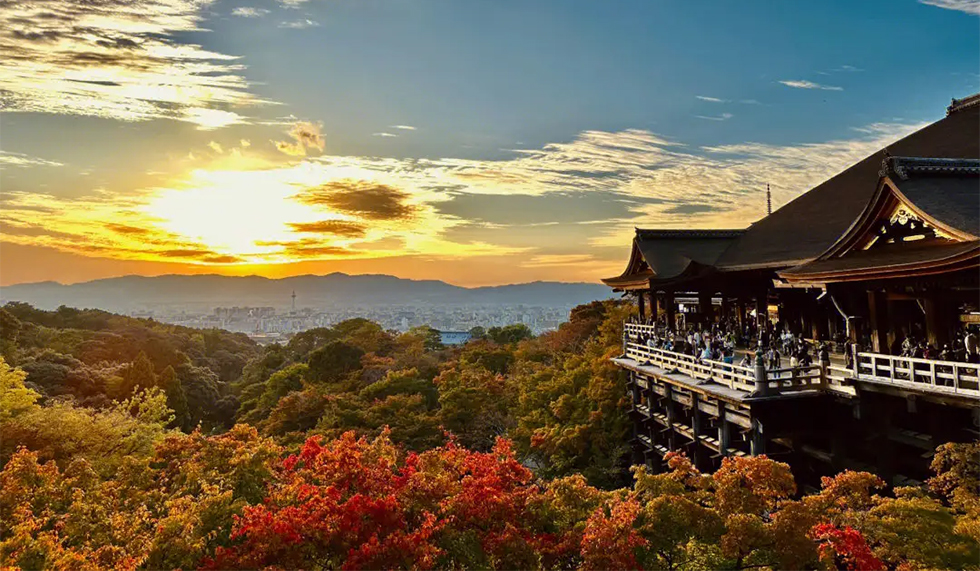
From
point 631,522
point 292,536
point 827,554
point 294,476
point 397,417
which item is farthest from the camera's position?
point 397,417

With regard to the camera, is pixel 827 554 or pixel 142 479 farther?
pixel 142 479

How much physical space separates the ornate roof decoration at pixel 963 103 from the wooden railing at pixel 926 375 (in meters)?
13.7

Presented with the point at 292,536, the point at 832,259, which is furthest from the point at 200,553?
the point at 832,259

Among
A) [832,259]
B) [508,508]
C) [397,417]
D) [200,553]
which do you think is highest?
[832,259]

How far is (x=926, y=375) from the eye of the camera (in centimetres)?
1051

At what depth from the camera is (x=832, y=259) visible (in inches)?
525

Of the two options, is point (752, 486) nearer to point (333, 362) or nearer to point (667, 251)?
point (667, 251)

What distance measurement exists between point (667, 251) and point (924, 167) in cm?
1112

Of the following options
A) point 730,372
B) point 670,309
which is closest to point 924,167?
point 730,372

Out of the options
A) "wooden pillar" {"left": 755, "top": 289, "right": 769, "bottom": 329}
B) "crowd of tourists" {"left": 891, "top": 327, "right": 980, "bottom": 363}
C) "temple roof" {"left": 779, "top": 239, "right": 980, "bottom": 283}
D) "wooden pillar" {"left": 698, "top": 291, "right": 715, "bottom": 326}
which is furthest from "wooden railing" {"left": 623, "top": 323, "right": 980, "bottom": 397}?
"wooden pillar" {"left": 755, "top": 289, "right": 769, "bottom": 329}

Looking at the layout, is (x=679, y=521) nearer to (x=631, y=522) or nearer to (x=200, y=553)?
(x=631, y=522)

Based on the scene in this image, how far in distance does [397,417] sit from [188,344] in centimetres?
4572

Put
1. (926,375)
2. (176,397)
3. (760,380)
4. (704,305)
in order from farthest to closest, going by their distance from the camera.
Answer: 1. (176,397)
2. (704,305)
3. (760,380)
4. (926,375)

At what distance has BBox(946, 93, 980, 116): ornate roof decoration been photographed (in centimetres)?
2003
